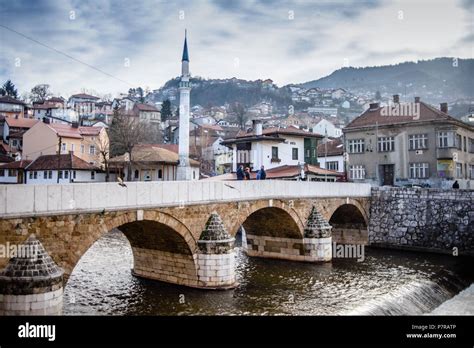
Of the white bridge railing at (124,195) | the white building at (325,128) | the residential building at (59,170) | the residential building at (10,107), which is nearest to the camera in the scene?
the white bridge railing at (124,195)

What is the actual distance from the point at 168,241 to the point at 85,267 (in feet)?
14.9

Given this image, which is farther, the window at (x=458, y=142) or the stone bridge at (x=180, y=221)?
the window at (x=458, y=142)

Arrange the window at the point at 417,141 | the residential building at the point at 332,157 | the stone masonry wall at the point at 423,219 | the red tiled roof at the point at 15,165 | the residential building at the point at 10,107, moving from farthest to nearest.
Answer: the residential building at the point at 332,157 → the window at the point at 417,141 → the red tiled roof at the point at 15,165 → the stone masonry wall at the point at 423,219 → the residential building at the point at 10,107

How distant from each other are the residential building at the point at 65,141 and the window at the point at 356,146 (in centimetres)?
1772

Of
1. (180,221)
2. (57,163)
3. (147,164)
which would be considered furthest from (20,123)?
(180,221)

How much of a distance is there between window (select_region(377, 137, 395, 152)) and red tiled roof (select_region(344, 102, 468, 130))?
1027 mm

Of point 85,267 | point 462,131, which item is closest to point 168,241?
point 85,267

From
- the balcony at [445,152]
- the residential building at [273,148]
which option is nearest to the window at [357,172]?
the residential building at [273,148]

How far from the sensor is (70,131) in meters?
33.1

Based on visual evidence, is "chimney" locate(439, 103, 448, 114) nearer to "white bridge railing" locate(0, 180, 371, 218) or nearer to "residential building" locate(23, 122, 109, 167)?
"white bridge railing" locate(0, 180, 371, 218)

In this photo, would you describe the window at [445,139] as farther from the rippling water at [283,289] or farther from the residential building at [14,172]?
the residential building at [14,172]

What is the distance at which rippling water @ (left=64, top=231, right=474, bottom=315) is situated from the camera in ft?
37.3

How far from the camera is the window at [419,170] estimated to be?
88.5 ft

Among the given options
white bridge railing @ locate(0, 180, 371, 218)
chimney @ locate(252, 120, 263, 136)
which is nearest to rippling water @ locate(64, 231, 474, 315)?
white bridge railing @ locate(0, 180, 371, 218)
